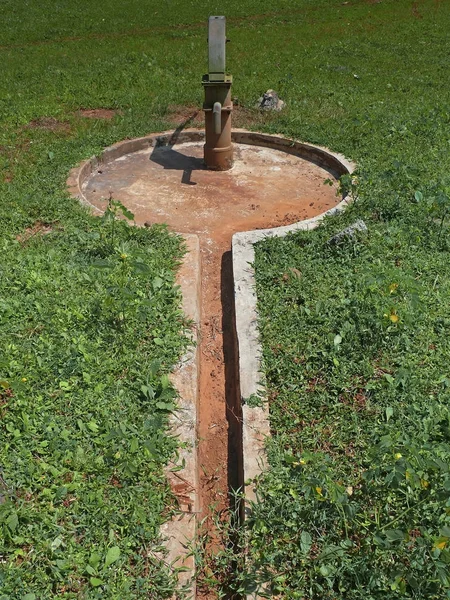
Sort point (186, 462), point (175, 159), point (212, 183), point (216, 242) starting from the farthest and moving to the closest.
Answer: point (175, 159)
point (212, 183)
point (216, 242)
point (186, 462)

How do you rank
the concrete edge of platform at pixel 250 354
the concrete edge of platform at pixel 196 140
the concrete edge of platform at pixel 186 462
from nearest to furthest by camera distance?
1. the concrete edge of platform at pixel 186 462
2. the concrete edge of platform at pixel 250 354
3. the concrete edge of platform at pixel 196 140

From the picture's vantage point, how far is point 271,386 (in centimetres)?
355

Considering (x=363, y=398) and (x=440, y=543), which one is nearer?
(x=440, y=543)

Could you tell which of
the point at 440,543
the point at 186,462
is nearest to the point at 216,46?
the point at 186,462

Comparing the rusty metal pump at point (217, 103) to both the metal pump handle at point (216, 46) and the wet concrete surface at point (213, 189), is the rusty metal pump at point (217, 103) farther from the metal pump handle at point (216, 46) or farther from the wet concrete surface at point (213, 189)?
the wet concrete surface at point (213, 189)

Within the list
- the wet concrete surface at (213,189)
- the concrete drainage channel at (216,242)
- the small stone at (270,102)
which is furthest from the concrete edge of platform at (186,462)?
the small stone at (270,102)

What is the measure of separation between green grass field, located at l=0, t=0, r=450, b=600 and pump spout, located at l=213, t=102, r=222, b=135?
60.2 inches

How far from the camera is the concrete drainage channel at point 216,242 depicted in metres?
3.24

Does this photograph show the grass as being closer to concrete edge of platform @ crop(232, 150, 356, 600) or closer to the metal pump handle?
concrete edge of platform @ crop(232, 150, 356, 600)

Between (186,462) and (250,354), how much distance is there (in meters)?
0.93

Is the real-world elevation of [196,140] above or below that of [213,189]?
above

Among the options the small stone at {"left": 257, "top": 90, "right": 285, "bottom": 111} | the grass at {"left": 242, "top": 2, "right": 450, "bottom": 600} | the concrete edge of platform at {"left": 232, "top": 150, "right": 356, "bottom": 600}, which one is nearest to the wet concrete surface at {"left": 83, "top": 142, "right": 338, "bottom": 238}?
the concrete edge of platform at {"left": 232, "top": 150, "right": 356, "bottom": 600}

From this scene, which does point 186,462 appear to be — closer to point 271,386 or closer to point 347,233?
point 271,386

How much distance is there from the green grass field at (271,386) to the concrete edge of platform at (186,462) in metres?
0.09
